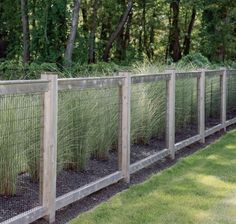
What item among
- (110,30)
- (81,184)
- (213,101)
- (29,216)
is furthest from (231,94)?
(110,30)

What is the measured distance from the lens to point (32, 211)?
13.0 feet

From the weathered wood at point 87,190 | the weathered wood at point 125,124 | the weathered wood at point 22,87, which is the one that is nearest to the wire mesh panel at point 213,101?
the weathered wood at point 125,124

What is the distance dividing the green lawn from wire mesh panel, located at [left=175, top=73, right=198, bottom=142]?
4.87 feet

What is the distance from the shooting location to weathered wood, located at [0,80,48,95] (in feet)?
11.8

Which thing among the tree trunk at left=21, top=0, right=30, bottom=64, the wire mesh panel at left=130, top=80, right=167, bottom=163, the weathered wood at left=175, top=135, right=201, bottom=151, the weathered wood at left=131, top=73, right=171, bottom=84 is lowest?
the weathered wood at left=175, top=135, right=201, bottom=151

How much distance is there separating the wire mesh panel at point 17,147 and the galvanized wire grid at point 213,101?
5.49 meters

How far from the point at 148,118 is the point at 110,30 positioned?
17.8 m

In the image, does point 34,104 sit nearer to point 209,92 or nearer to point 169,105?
point 169,105

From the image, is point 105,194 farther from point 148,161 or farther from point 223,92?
point 223,92

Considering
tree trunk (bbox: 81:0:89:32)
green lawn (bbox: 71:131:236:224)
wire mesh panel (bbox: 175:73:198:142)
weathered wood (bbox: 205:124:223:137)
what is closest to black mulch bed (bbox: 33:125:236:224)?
green lawn (bbox: 71:131:236:224)

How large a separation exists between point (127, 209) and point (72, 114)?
120cm

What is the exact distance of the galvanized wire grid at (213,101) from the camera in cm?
946

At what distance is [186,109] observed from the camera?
8.44 meters

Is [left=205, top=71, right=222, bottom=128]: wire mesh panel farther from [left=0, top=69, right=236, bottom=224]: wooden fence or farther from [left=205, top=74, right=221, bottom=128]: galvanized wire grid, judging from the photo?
[left=0, top=69, right=236, bottom=224]: wooden fence
